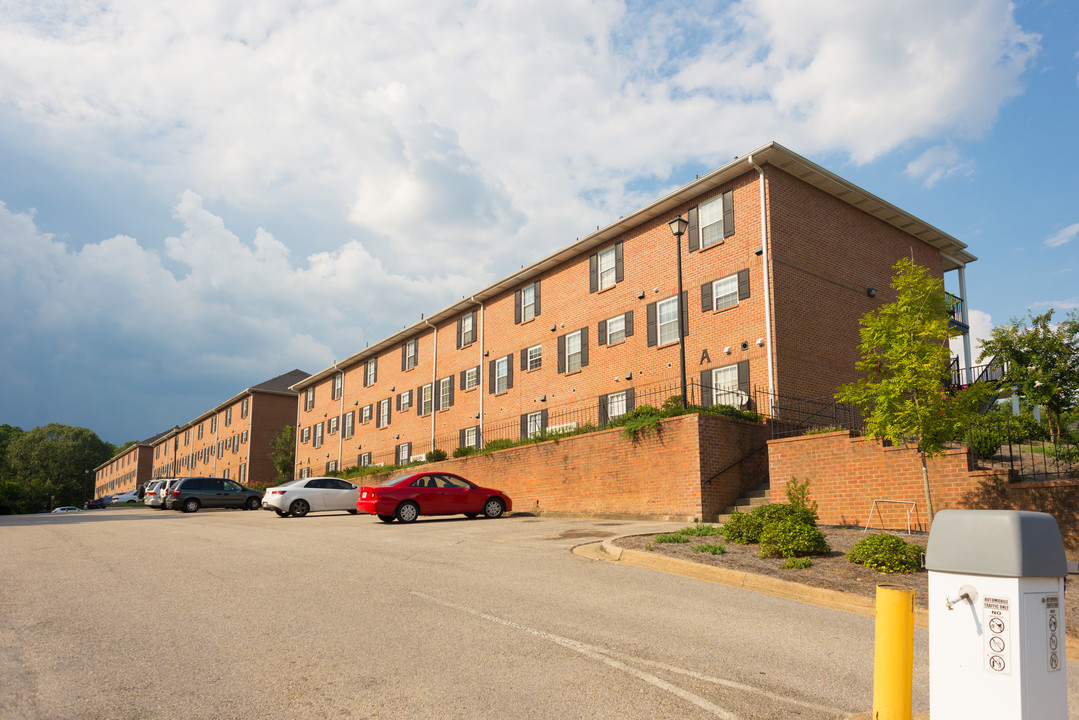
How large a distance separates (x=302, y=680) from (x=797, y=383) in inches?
723

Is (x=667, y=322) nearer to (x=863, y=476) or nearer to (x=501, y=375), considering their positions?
(x=863, y=476)

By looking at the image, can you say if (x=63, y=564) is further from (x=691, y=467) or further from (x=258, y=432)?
(x=258, y=432)

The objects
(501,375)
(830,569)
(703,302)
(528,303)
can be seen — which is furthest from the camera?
(501,375)

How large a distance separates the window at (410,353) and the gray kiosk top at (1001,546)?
3706cm

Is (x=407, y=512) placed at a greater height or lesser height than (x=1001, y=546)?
lesser

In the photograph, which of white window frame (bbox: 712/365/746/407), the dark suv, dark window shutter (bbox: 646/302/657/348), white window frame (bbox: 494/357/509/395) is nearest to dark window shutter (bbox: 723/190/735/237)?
dark window shutter (bbox: 646/302/657/348)

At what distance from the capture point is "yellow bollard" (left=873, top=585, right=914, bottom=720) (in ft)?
13.1

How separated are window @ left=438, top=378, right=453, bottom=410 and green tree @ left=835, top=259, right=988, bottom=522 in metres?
23.9

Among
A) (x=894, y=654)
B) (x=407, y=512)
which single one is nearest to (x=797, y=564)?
(x=894, y=654)

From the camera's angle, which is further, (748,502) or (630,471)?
(630,471)

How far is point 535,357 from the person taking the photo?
29984 millimetres

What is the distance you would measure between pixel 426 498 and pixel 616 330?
959 cm

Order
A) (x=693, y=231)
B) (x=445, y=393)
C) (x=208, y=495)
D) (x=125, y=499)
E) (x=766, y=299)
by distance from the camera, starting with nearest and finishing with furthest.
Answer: (x=766, y=299) < (x=693, y=231) < (x=208, y=495) < (x=445, y=393) < (x=125, y=499)

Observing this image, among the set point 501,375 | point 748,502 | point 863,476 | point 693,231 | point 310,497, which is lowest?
point 310,497
